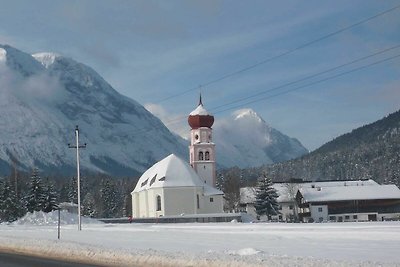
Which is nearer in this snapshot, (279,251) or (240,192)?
(279,251)

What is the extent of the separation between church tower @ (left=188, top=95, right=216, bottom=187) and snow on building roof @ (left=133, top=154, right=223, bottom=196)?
678 cm

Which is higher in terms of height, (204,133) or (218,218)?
(204,133)

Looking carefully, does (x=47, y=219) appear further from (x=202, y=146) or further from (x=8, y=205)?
(x=202, y=146)

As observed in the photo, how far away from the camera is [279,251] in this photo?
24.1 m

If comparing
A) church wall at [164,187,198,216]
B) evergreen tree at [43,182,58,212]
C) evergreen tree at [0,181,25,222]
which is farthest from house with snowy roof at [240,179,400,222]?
evergreen tree at [0,181,25,222]

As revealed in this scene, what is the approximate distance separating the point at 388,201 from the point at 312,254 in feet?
334

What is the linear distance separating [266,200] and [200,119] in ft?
57.0

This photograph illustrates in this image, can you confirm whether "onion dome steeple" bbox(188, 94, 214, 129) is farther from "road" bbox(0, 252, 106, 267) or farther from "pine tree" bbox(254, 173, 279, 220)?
"road" bbox(0, 252, 106, 267)

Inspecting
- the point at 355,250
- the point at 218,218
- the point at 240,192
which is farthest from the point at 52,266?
the point at 240,192

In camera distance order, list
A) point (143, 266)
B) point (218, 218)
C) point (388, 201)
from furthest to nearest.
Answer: point (388, 201) → point (218, 218) → point (143, 266)

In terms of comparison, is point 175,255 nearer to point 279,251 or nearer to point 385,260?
point 279,251

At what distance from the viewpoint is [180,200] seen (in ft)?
305

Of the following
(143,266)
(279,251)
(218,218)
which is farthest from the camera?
(218,218)

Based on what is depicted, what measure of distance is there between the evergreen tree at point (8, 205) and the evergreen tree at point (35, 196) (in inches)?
92.4
